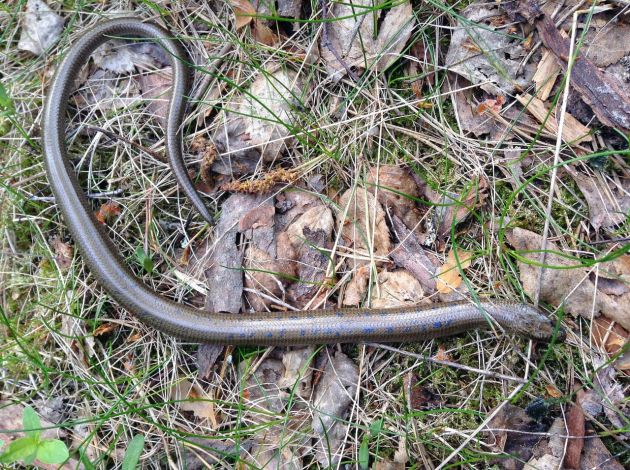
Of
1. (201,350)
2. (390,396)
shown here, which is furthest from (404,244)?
(201,350)

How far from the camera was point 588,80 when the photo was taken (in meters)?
3.28

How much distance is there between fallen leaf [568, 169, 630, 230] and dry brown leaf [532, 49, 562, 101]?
575 mm

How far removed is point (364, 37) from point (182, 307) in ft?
7.51

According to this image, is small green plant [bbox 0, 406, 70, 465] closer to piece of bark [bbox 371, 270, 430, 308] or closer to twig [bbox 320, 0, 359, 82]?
piece of bark [bbox 371, 270, 430, 308]

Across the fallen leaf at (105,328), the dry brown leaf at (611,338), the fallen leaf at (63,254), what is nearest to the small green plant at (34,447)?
the fallen leaf at (105,328)

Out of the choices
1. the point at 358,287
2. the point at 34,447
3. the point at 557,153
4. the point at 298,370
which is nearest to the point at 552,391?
the point at 358,287

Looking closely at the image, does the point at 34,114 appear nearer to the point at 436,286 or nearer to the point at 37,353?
the point at 37,353

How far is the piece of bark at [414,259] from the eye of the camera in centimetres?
349

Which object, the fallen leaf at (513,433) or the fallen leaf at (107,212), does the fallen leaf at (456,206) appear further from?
the fallen leaf at (107,212)

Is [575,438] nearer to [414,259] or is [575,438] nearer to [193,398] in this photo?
[414,259]

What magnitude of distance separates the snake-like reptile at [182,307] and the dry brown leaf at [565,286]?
18 centimetres

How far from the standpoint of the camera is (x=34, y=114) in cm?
Answer: 403

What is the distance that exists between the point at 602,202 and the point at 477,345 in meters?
1.23

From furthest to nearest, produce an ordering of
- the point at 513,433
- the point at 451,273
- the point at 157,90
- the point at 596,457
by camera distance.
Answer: the point at 157,90 → the point at 451,273 → the point at 513,433 → the point at 596,457
